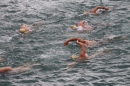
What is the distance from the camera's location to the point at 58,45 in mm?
13227

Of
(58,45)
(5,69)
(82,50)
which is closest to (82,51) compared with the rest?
(82,50)

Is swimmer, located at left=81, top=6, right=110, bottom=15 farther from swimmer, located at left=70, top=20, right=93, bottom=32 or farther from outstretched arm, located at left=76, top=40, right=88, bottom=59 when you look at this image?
outstretched arm, located at left=76, top=40, right=88, bottom=59

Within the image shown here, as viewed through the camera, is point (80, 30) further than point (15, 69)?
Yes

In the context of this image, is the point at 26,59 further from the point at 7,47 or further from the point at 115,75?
the point at 115,75

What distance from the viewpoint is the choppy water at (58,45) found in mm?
10758

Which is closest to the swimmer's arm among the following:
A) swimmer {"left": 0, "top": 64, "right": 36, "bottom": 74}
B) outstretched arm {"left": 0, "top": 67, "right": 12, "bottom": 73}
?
swimmer {"left": 0, "top": 64, "right": 36, "bottom": 74}

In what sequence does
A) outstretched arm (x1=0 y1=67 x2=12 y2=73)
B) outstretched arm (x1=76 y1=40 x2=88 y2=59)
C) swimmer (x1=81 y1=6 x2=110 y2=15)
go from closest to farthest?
outstretched arm (x1=0 y1=67 x2=12 y2=73), outstretched arm (x1=76 y1=40 x2=88 y2=59), swimmer (x1=81 y1=6 x2=110 y2=15)

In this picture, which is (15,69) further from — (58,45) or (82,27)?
(82,27)

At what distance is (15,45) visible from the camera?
13438mm

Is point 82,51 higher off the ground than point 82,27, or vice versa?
point 82,27

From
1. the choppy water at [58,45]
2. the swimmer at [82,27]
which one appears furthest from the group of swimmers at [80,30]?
the choppy water at [58,45]

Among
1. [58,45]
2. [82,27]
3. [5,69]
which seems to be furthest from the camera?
[82,27]

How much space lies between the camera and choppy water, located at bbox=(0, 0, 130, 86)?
10758 millimetres

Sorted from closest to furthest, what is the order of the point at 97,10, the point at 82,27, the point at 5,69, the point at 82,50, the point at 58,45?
the point at 5,69 → the point at 82,50 → the point at 58,45 → the point at 82,27 → the point at 97,10
